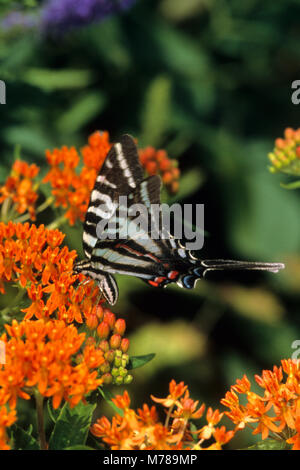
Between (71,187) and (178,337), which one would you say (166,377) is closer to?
(178,337)

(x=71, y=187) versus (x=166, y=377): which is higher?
(x=71, y=187)

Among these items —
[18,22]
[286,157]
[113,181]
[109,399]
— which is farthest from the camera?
[18,22]

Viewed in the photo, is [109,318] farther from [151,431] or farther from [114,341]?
[151,431]

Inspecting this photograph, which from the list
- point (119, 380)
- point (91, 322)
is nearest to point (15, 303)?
point (91, 322)

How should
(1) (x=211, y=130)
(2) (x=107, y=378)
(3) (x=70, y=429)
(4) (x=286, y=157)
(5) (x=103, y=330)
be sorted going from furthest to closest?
(1) (x=211, y=130) → (4) (x=286, y=157) → (5) (x=103, y=330) → (2) (x=107, y=378) → (3) (x=70, y=429)

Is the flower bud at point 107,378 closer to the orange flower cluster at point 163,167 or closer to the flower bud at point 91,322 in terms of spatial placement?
the flower bud at point 91,322

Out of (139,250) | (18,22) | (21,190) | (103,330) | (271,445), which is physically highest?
(18,22)
